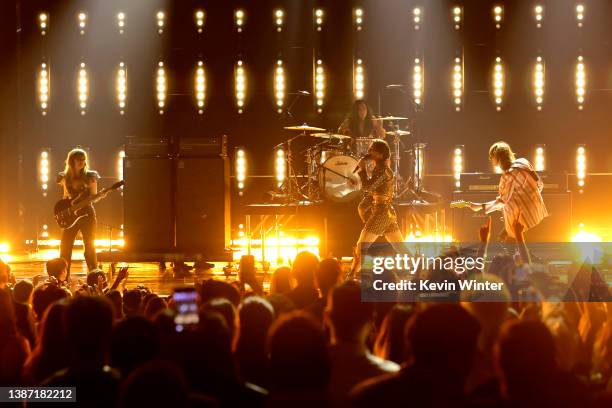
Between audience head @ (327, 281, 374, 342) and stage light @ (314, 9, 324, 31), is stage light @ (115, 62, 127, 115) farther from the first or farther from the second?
audience head @ (327, 281, 374, 342)

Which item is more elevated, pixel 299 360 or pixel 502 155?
pixel 502 155

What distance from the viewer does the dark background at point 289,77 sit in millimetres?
13953

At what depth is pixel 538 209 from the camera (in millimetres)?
Result: 8133

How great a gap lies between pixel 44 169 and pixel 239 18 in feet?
14.7

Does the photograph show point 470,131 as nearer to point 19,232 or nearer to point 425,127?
point 425,127

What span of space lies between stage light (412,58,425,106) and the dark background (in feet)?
→ 0.29

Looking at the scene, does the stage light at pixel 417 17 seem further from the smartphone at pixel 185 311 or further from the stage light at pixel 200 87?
the smartphone at pixel 185 311

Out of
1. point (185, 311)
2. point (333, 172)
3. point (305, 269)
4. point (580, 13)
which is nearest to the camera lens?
point (185, 311)

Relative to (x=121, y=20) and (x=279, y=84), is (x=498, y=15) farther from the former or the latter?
(x=121, y=20)

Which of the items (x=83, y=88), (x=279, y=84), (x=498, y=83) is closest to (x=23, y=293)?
(x=279, y=84)

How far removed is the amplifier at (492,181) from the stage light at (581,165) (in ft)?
10.4

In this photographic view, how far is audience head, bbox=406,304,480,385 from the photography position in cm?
261

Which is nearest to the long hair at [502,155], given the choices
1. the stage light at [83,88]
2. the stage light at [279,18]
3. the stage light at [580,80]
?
the stage light at [580,80]

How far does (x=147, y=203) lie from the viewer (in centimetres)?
1011
